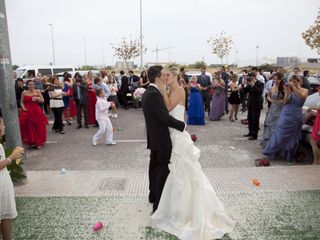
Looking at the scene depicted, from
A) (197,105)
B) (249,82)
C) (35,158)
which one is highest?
(249,82)

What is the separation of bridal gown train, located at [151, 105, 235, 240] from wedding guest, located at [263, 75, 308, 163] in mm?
3452

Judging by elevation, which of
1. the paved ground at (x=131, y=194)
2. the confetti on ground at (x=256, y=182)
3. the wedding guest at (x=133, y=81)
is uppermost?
the wedding guest at (x=133, y=81)

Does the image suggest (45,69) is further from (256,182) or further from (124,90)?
(256,182)

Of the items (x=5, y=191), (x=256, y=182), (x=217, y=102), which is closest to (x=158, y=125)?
(x=5, y=191)

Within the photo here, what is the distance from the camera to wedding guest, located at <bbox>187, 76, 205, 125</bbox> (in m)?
11.3

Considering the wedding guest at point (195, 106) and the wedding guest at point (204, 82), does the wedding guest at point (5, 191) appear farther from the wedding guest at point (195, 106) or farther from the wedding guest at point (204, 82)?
the wedding guest at point (204, 82)

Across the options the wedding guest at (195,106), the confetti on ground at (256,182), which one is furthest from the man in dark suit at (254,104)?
the confetti on ground at (256,182)

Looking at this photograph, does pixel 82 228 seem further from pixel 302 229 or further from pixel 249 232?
pixel 302 229

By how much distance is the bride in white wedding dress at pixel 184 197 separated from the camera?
386 centimetres

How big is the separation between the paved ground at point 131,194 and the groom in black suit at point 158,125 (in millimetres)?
675

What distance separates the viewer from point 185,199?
155 inches

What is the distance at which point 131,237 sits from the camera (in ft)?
12.7

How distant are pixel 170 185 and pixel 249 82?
5.95 metres

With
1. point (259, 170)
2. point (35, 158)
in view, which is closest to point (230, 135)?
point (259, 170)
